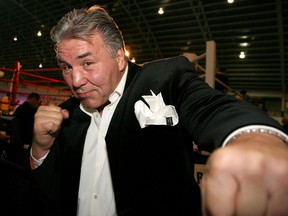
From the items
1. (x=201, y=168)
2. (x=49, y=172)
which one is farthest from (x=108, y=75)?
(x=201, y=168)

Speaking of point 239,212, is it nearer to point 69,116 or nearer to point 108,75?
point 108,75

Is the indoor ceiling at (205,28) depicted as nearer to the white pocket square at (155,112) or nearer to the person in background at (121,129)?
the person in background at (121,129)

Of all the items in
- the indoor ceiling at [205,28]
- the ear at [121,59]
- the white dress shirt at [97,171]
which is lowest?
the white dress shirt at [97,171]

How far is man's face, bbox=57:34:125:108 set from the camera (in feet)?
3.55

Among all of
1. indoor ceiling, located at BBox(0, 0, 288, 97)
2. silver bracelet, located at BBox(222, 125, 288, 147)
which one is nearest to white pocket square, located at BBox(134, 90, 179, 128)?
silver bracelet, located at BBox(222, 125, 288, 147)

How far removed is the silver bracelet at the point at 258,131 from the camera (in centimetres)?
47

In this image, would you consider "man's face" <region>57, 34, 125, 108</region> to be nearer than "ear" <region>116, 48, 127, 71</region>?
Yes

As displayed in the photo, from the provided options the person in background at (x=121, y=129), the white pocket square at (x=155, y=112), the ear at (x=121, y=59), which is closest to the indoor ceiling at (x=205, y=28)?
the ear at (x=121, y=59)

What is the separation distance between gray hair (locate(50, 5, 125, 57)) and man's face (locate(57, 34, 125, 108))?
0.02 meters

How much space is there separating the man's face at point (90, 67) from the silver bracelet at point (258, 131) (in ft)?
2.47

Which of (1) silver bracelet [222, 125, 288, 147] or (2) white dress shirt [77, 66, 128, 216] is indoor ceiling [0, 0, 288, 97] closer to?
(2) white dress shirt [77, 66, 128, 216]

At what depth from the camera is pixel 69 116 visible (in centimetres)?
137

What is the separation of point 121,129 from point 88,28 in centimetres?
47

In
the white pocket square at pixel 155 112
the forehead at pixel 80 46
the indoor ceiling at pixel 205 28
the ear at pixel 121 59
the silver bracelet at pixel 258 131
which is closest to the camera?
the silver bracelet at pixel 258 131
